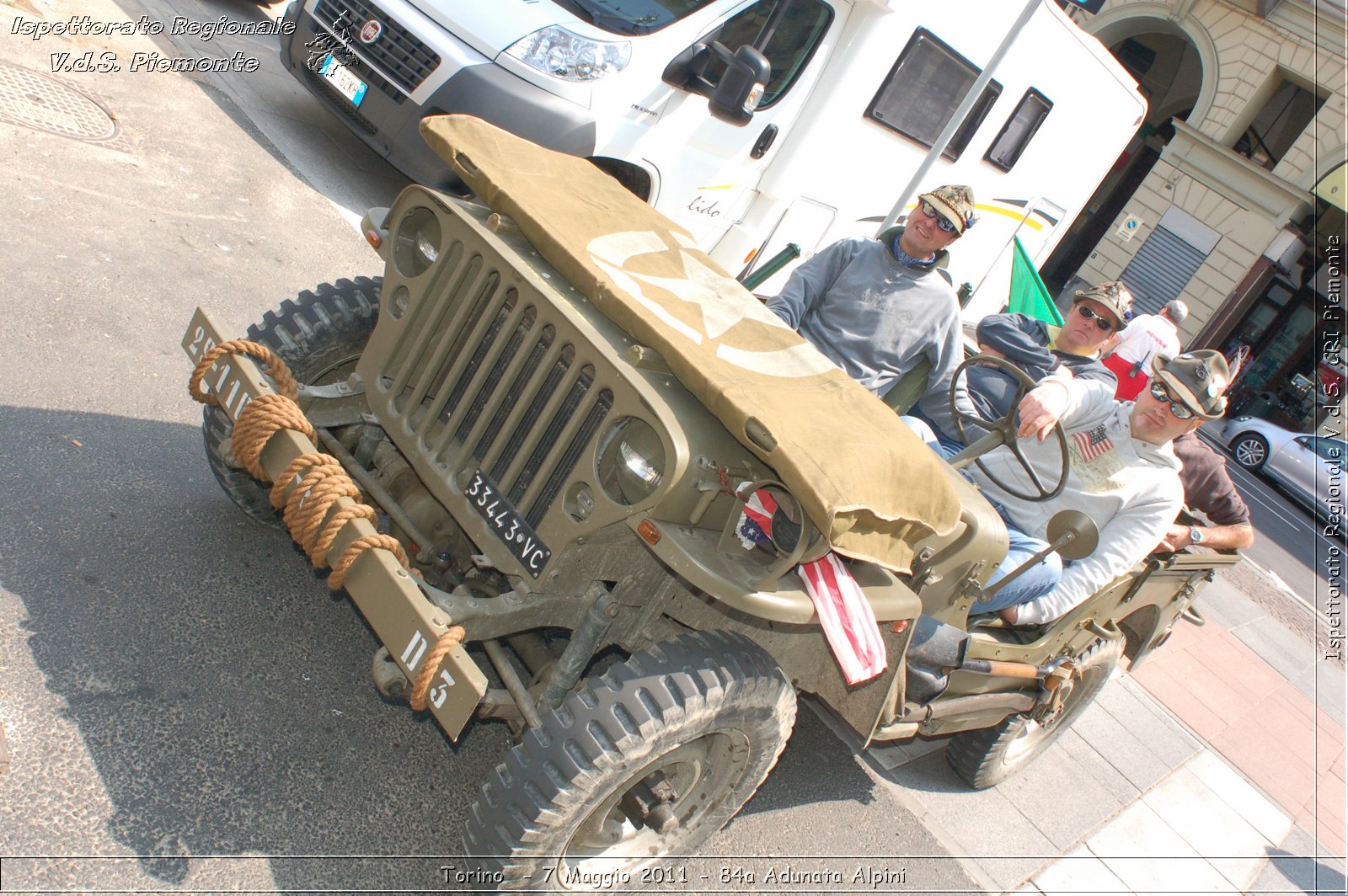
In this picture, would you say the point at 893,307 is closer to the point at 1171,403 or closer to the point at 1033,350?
the point at 1033,350

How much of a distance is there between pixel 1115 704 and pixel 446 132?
5619 mm

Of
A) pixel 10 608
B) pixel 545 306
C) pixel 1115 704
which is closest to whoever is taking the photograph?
pixel 545 306

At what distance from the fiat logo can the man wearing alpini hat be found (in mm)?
5326

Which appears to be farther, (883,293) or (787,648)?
(883,293)

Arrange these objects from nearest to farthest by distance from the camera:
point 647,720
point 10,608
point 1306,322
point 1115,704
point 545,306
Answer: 1. point 647,720
2. point 545,306
3. point 10,608
4. point 1115,704
5. point 1306,322

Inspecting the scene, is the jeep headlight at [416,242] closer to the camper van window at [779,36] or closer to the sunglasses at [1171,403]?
the sunglasses at [1171,403]

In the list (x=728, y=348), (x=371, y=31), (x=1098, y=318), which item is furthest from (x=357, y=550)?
(x=371, y=31)

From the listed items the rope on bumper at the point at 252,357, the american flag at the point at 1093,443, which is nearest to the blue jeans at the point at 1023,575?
the american flag at the point at 1093,443

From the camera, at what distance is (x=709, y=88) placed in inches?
279

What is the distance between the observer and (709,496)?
2818mm

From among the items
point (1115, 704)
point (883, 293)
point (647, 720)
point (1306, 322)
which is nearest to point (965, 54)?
point (883, 293)

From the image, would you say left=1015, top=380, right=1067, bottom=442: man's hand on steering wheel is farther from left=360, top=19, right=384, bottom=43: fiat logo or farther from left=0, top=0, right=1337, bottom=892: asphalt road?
left=360, top=19, right=384, bottom=43: fiat logo

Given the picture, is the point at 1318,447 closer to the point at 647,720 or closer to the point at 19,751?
the point at 647,720

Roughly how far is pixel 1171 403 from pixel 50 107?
6.90 metres
